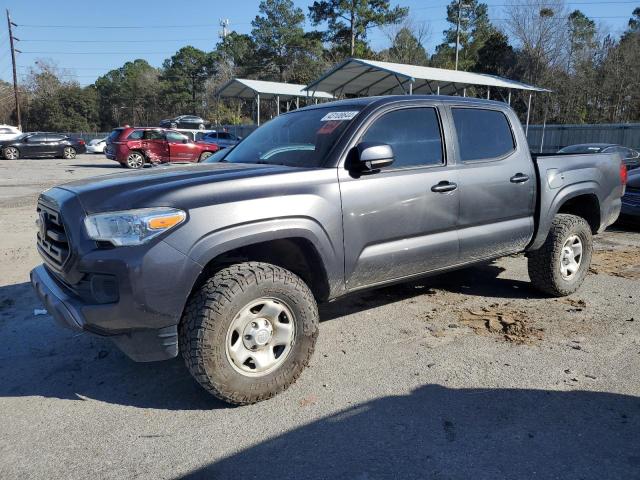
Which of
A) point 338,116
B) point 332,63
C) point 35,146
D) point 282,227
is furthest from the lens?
point 332,63

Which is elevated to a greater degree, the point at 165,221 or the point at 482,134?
the point at 482,134

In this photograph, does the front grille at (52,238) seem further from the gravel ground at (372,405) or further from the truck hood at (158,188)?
the gravel ground at (372,405)

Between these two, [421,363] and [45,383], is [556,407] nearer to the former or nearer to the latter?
[421,363]

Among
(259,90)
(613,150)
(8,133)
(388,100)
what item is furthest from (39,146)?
(388,100)

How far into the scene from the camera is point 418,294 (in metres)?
5.23

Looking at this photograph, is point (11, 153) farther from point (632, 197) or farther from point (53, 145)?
point (632, 197)

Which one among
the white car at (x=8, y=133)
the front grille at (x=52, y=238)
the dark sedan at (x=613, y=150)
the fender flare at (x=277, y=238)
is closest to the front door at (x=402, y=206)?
the fender flare at (x=277, y=238)

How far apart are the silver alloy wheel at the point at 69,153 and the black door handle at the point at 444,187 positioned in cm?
2968

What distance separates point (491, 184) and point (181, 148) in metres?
18.9

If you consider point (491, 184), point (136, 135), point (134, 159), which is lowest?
point (134, 159)

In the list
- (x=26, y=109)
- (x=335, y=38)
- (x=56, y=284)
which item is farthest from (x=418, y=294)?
(x=26, y=109)

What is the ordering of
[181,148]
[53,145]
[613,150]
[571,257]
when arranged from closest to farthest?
[571,257]
[613,150]
[181,148]
[53,145]

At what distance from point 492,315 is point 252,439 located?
2.71m

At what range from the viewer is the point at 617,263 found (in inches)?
259
